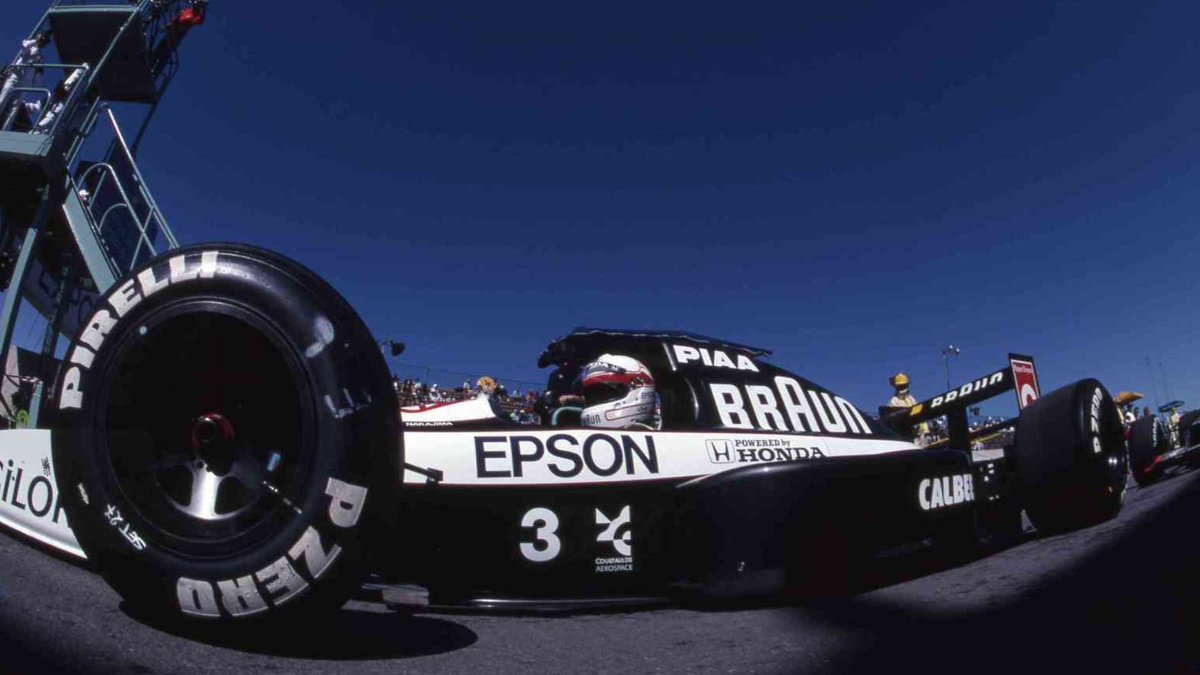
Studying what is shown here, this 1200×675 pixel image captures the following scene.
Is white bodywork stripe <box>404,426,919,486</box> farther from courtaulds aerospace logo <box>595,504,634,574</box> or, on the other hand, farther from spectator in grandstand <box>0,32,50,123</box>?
spectator in grandstand <box>0,32,50,123</box>

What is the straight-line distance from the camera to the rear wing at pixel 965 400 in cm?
448

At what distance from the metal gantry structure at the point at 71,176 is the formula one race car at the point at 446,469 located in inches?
328

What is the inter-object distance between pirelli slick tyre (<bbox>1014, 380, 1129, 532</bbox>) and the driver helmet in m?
2.35

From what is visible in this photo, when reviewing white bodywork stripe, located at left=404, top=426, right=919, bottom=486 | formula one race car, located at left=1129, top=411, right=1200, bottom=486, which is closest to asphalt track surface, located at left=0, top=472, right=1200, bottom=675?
white bodywork stripe, located at left=404, top=426, right=919, bottom=486

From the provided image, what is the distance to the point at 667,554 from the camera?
271cm

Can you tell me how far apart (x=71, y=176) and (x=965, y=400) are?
13070 mm

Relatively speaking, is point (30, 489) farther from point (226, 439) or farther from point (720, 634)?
point (720, 634)

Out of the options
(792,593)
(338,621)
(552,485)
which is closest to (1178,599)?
(792,593)

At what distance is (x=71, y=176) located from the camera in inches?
411

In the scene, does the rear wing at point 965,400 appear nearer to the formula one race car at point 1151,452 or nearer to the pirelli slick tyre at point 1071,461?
the pirelli slick tyre at point 1071,461

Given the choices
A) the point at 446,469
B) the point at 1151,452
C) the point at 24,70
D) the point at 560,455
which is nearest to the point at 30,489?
the point at 446,469

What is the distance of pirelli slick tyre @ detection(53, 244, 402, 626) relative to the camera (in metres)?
1.51

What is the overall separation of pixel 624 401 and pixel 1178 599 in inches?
89.0

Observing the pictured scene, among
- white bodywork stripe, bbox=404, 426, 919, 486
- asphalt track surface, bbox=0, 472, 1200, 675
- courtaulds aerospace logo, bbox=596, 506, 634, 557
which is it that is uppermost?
white bodywork stripe, bbox=404, 426, 919, 486
